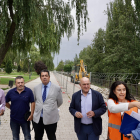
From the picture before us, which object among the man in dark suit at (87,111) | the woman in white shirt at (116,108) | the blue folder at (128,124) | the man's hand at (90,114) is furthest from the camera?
the man in dark suit at (87,111)

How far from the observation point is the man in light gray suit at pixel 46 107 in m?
2.63

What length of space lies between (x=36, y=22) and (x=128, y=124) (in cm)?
792

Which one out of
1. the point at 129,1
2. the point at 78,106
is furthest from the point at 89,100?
the point at 129,1

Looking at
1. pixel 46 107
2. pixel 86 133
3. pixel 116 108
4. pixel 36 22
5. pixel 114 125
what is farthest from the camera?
pixel 36 22

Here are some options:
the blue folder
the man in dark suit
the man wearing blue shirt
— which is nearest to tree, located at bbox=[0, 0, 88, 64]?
the man wearing blue shirt

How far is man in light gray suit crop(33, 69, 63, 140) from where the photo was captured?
2.63 meters

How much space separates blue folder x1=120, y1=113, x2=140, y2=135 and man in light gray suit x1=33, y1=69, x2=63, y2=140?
1371 mm

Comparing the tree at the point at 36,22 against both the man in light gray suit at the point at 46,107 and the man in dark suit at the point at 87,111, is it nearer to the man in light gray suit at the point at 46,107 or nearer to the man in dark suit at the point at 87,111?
the man in light gray suit at the point at 46,107

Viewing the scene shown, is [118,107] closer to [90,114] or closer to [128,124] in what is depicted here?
[128,124]

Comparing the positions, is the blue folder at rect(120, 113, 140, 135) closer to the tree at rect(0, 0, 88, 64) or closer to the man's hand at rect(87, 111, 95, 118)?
the man's hand at rect(87, 111, 95, 118)

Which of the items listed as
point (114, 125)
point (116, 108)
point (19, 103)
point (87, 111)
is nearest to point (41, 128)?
point (19, 103)

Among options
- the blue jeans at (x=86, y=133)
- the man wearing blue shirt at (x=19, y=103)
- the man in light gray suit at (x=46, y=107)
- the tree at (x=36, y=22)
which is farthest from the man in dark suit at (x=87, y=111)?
the tree at (x=36, y=22)

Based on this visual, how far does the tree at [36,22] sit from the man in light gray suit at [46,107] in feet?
18.0

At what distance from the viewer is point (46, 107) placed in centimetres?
264
